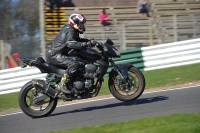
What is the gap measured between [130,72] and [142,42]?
21.8ft

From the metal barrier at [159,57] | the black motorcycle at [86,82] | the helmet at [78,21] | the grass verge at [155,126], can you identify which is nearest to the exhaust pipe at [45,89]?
the black motorcycle at [86,82]

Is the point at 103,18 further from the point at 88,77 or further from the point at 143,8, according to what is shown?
the point at 88,77

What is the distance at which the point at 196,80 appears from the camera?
10930 millimetres

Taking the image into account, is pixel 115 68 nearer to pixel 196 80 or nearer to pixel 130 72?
pixel 130 72

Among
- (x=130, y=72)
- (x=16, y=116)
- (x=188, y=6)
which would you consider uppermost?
(x=188, y=6)

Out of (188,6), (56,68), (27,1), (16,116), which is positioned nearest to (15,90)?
(16,116)

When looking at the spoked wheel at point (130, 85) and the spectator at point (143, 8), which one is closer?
the spoked wheel at point (130, 85)

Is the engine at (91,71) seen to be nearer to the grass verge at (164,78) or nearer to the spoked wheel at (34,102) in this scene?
the spoked wheel at (34,102)

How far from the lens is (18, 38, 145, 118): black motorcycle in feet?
26.8

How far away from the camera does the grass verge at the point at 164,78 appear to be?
11.0m

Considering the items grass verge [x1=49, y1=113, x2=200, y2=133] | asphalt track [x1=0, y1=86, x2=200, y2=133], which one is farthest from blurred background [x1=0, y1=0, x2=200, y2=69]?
grass verge [x1=49, y1=113, x2=200, y2=133]

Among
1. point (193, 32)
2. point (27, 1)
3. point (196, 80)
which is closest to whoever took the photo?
point (196, 80)

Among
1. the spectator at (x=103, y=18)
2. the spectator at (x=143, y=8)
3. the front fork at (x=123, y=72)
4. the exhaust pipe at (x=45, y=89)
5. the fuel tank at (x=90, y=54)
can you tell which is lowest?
the exhaust pipe at (x=45, y=89)

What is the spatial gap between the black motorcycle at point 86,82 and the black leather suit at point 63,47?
0.38 feet
